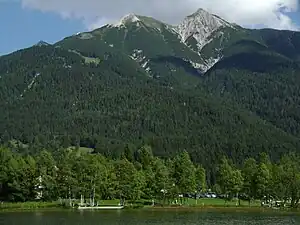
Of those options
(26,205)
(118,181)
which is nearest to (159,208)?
(118,181)

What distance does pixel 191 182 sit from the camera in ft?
442

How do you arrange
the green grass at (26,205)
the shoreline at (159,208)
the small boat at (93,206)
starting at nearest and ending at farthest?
the shoreline at (159,208)
the green grass at (26,205)
the small boat at (93,206)

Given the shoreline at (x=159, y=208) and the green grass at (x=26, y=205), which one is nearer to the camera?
the shoreline at (x=159, y=208)

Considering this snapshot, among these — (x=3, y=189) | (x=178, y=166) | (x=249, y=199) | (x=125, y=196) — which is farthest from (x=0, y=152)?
(x=249, y=199)

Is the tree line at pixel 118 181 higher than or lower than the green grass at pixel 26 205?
higher

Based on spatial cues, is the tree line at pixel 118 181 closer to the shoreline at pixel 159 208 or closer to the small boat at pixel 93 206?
the small boat at pixel 93 206

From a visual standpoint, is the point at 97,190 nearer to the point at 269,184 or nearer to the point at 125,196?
the point at 125,196

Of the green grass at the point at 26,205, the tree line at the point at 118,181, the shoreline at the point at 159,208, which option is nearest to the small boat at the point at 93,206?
the tree line at the point at 118,181

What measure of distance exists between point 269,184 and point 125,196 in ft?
112

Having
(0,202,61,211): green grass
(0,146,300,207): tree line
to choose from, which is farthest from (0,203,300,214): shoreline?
(0,146,300,207): tree line

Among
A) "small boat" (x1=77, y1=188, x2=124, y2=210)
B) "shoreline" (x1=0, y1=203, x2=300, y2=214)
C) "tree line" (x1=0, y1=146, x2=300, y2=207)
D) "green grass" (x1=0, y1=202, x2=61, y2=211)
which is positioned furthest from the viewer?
"tree line" (x1=0, y1=146, x2=300, y2=207)

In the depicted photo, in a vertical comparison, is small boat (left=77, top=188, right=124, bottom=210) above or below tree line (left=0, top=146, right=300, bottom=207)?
below

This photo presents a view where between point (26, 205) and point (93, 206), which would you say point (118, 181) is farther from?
point (26, 205)

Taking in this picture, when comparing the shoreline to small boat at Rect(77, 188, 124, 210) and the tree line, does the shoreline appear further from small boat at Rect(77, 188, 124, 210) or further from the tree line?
the tree line
